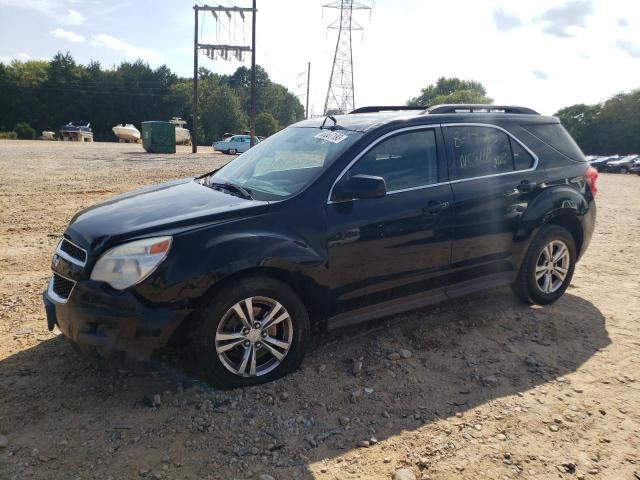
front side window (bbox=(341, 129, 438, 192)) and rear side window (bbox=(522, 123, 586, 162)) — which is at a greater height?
rear side window (bbox=(522, 123, 586, 162))

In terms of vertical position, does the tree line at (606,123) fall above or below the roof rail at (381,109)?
above

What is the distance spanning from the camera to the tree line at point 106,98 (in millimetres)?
67312

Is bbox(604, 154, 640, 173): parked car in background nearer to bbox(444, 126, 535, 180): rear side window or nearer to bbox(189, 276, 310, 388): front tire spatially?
bbox(444, 126, 535, 180): rear side window

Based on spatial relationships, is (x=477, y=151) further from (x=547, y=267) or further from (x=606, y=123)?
(x=606, y=123)

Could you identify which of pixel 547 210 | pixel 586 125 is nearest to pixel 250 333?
pixel 547 210

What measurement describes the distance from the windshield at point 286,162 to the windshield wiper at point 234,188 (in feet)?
0.16

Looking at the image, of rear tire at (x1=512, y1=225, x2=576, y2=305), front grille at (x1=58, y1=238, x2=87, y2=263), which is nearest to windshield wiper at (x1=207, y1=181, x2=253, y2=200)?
front grille at (x1=58, y1=238, x2=87, y2=263)

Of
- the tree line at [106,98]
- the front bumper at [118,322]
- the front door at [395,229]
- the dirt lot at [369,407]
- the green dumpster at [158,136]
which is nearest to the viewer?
the dirt lot at [369,407]

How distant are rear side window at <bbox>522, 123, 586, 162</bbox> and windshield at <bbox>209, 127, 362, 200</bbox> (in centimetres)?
201

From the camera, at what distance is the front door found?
3535mm

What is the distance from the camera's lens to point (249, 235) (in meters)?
3.17

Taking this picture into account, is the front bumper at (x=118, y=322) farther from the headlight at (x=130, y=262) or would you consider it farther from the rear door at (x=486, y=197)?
the rear door at (x=486, y=197)

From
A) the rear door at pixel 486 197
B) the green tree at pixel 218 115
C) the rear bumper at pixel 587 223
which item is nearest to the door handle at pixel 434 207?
the rear door at pixel 486 197

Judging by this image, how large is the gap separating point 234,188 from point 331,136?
89 centimetres
